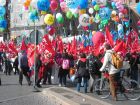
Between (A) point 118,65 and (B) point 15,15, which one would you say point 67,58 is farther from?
(B) point 15,15

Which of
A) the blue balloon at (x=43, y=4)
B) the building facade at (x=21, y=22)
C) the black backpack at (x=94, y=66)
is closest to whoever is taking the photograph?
the black backpack at (x=94, y=66)

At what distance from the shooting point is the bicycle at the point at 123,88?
14492 millimetres

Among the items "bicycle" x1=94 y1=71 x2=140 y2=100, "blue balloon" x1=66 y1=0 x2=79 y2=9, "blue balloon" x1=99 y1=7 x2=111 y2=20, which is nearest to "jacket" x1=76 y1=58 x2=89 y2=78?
"bicycle" x1=94 y1=71 x2=140 y2=100

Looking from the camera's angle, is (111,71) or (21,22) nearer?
(111,71)

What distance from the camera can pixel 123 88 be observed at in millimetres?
14461

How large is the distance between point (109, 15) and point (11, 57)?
775cm

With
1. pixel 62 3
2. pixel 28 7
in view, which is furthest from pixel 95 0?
pixel 28 7

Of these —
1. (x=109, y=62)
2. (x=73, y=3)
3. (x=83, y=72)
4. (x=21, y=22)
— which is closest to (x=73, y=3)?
(x=73, y=3)

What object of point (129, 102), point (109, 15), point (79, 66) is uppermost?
point (109, 15)

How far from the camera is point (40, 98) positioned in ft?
49.6

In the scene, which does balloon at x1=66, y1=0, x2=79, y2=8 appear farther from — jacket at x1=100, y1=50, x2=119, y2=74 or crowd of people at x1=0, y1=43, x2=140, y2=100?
jacket at x1=100, y1=50, x2=119, y2=74

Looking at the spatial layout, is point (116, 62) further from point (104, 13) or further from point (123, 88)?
point (104, 13)

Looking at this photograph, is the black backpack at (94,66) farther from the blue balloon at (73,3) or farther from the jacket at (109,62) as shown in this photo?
the blue balloon at (73,3)

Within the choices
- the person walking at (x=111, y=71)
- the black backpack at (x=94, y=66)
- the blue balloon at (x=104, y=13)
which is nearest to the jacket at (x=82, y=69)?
the black backpack at (x=94, y=66)
